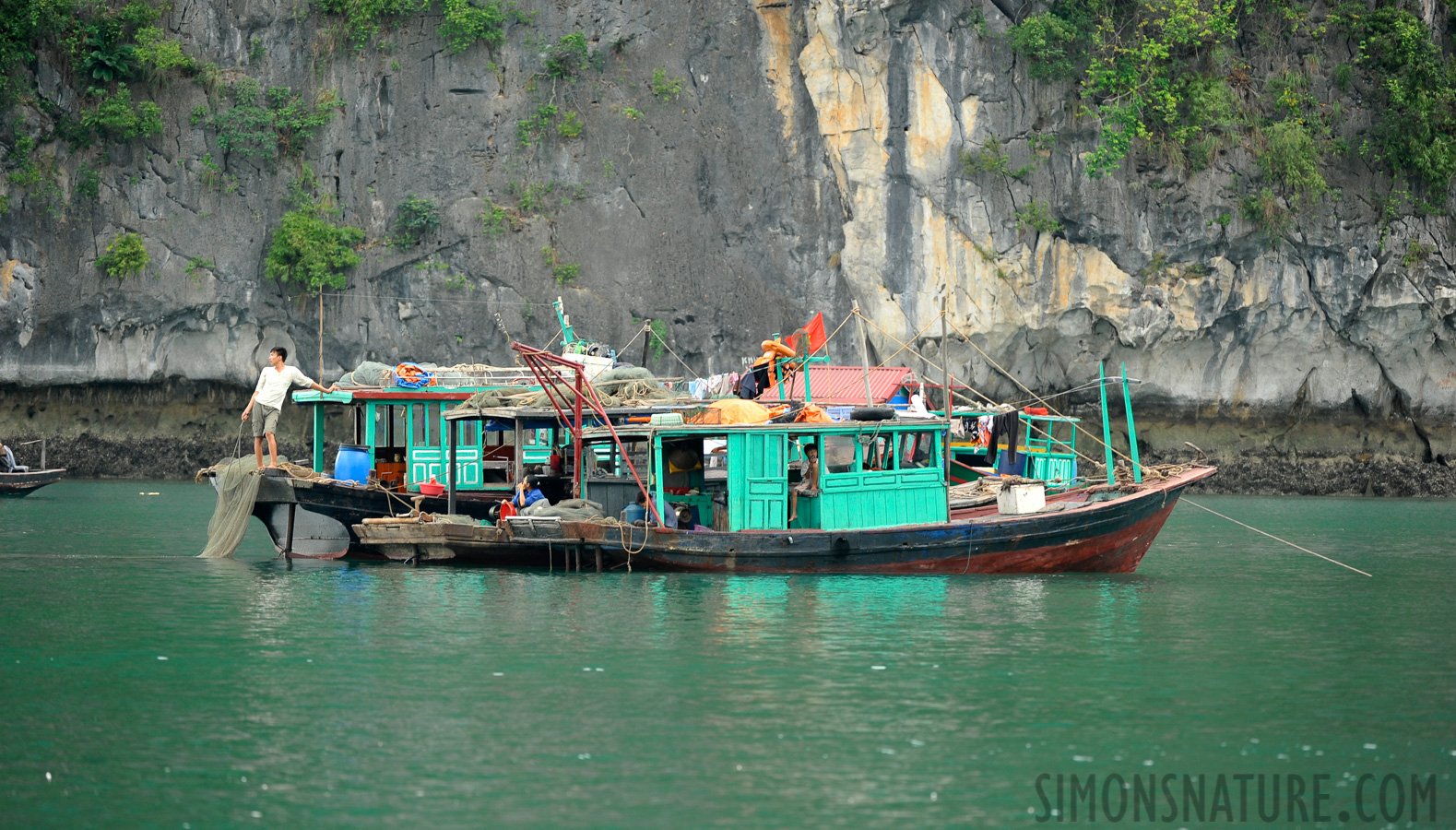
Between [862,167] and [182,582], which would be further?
[862,167]

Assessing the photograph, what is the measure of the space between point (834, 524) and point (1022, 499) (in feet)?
6.64

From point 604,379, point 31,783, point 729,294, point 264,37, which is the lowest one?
point 31,783

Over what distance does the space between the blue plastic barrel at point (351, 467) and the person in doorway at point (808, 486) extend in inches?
215

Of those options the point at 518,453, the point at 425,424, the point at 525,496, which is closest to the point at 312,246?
the point at 425,424

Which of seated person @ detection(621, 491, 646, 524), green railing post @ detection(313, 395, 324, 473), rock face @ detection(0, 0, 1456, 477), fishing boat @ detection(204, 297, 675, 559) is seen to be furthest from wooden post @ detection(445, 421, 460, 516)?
rock face @ detection(0, 0, 1456, 477)

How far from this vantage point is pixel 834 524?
13.9 m

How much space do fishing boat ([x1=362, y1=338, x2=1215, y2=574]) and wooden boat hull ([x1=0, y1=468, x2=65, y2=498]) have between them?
47.8 ft

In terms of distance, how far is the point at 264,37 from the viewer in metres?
32.6

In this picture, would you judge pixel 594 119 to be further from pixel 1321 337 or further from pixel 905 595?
pixel 905 595

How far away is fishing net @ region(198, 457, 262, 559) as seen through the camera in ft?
49.2

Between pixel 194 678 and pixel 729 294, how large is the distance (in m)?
23.4

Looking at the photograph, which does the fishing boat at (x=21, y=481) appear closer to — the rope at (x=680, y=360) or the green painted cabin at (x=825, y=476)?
the rope at (x=680, y=360)

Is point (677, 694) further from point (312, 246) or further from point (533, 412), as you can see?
point (312, 246)

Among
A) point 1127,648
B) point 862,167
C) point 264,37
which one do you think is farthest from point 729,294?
point 1127,648
